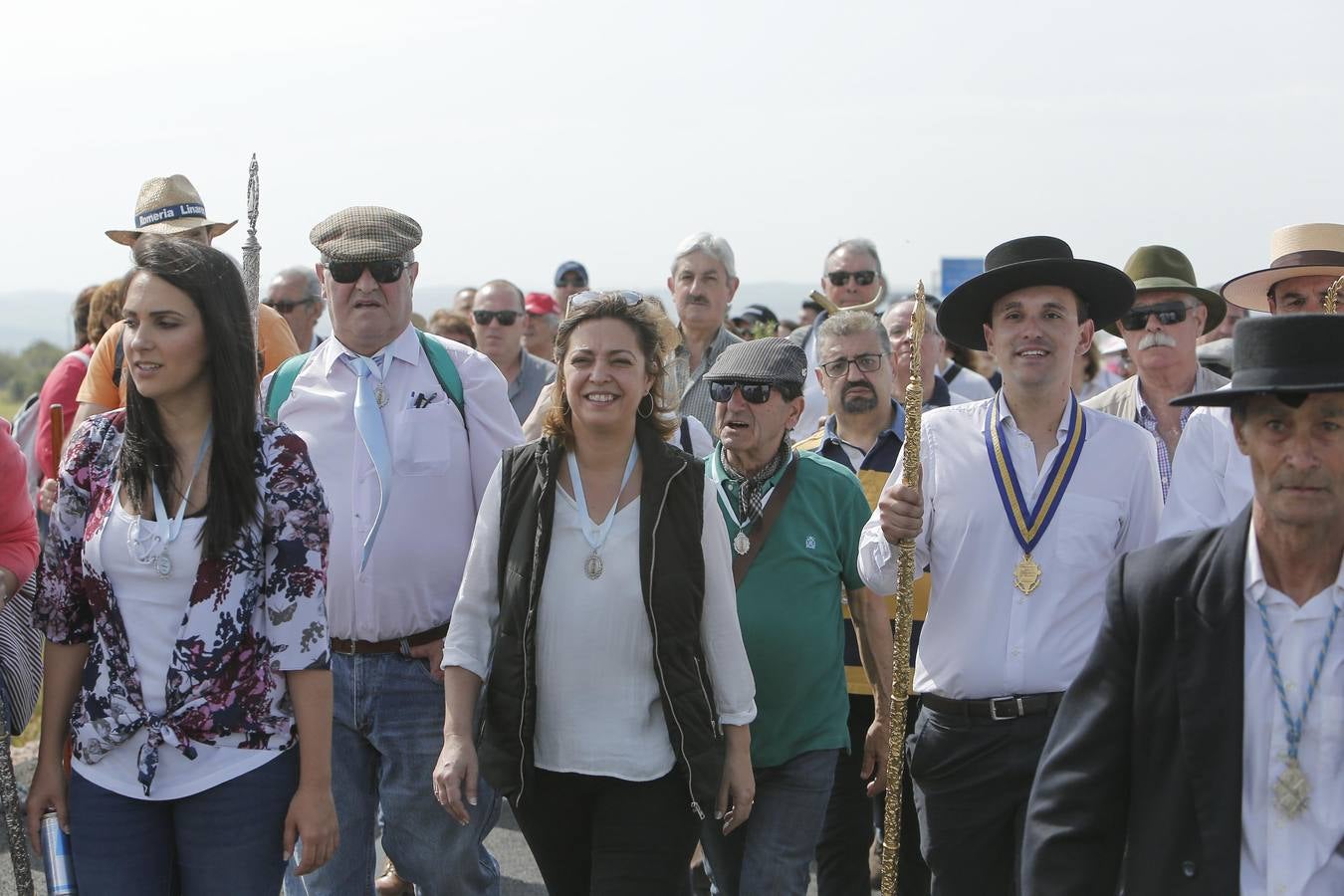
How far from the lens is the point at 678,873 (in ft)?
13.4

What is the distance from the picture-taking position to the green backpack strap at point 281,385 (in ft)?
16.2

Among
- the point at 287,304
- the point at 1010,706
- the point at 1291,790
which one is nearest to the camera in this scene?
the point at 1291,790

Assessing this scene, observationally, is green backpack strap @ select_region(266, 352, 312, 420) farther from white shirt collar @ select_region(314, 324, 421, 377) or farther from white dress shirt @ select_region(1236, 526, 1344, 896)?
white dress shirt @ select_region(1236, 526, 1344, 896)

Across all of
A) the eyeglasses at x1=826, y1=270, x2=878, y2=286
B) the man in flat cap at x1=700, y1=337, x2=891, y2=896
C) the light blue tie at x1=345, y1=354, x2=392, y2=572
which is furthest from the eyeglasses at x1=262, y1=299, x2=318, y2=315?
the man in flat cap at x1=700, y1=337, x2=891, y2=896

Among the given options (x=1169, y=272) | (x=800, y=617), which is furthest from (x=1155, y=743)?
(x=1169, y=272)

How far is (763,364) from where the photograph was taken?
16.5 feet

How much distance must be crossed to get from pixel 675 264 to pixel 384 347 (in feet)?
9.94

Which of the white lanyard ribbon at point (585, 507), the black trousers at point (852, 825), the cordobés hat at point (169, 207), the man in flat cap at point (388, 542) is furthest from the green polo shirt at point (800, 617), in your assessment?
the cordobés hat at point (169, 207)

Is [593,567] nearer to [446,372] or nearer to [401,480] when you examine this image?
[401,480]

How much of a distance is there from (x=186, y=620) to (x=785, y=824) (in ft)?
6.75

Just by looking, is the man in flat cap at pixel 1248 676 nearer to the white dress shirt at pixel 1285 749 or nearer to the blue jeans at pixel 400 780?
the white dress shirt at pixel 1285 749

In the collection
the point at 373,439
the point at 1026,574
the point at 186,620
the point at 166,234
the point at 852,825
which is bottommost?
the point at 852,825

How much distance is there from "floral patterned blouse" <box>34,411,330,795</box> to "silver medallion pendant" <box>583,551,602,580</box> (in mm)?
705

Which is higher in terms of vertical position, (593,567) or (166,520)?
(166,520)
